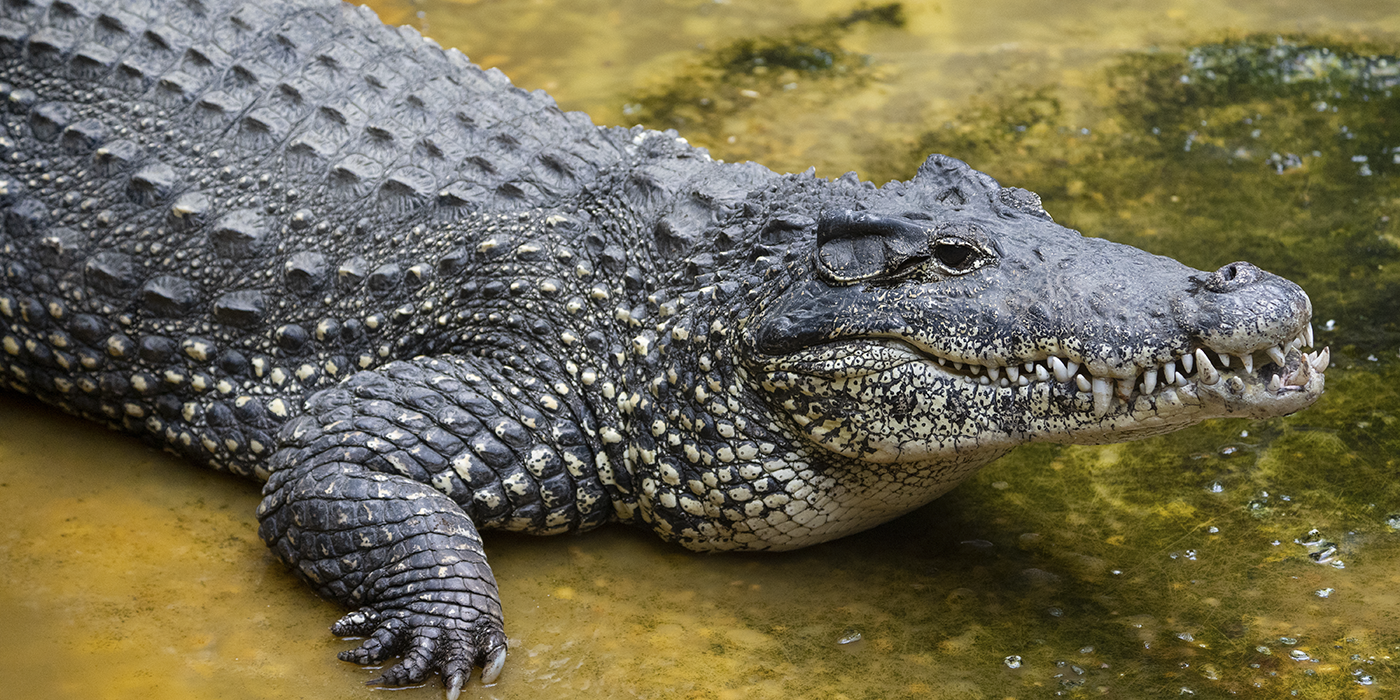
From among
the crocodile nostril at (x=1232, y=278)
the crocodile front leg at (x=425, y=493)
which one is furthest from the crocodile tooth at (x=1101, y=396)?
the crocodile front leg at (x=425, y=493)

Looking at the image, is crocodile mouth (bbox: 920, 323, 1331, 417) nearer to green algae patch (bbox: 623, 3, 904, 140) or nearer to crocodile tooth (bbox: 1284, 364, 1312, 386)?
crocodile tooth (bbox: 1284, 364, 1312, 386)

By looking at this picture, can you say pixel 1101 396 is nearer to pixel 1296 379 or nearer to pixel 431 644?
pixel 1296 379

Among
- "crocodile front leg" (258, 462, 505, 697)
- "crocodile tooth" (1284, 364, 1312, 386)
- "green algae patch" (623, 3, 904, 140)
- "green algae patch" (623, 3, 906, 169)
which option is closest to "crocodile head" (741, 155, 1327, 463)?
"crocodile tooth" (1284, 364, 1312, 386)

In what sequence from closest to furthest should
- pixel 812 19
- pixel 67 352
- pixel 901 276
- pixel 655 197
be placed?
pixel 901 276 → pixel 655 197 → pixel 67 352 → pixel 812 19

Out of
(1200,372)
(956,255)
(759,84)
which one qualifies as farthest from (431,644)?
(759,84)

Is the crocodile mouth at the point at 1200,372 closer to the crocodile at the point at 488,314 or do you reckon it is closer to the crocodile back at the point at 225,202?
the crocodile at the point at 488,314

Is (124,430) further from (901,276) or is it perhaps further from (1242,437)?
(1242,437)

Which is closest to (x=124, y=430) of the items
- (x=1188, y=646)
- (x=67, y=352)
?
(x=67, y=352)
